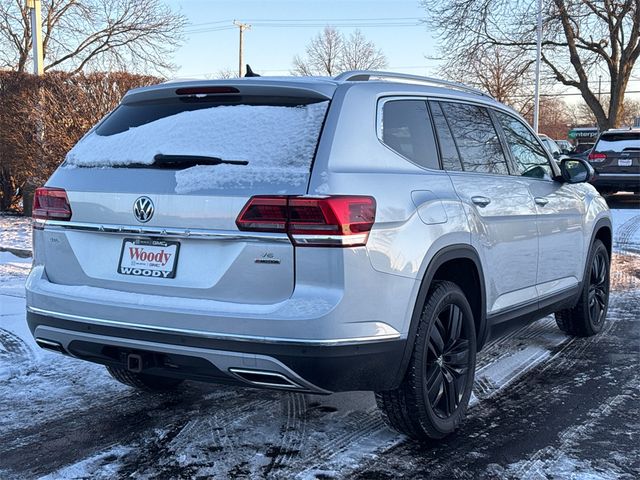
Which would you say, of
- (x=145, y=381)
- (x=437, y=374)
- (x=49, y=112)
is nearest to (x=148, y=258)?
(x=145, y=381)

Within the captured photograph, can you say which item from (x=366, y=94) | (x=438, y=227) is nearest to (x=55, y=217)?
(x=366, y=94)

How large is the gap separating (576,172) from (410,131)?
2208 mm

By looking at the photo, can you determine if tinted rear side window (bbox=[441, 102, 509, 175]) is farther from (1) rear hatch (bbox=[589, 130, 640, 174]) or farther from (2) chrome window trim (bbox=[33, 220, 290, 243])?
(1) rear hatch (bbox=[589, 130, 640, 174])

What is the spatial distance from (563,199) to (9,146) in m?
11.0

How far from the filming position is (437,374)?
3646mm

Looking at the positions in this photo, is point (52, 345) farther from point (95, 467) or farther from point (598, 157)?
point (598, 157)

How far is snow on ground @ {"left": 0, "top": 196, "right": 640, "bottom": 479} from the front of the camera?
3.34 meters

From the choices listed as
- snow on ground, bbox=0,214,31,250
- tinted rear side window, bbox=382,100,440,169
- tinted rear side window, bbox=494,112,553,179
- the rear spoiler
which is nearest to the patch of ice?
the rear spoiler

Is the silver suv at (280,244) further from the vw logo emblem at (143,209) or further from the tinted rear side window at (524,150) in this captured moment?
the tinted rear side window at (524,150)

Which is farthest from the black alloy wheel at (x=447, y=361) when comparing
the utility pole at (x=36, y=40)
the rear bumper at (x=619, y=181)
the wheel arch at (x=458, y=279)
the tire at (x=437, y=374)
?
the rear bumper at (x=619, y=181)

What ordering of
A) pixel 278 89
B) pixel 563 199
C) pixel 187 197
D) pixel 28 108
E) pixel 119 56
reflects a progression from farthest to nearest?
pixel 119 56, pixel 28 108, pixel 563 199, pixel 278 89, pixel 187 197

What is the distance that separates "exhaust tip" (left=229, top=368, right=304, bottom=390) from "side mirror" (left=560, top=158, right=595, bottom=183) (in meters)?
3.10

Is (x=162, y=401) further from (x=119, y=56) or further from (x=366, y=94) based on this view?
(x=119, y=56)

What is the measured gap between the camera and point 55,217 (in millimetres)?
3500
